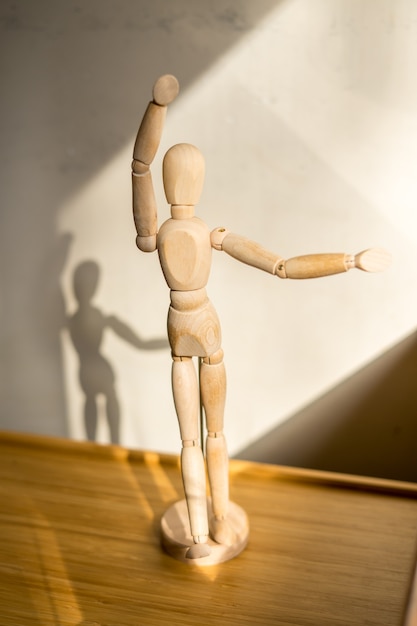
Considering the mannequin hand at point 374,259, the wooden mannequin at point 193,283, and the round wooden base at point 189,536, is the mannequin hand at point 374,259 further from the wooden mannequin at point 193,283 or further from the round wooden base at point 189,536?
the round wooden base at point 189,536

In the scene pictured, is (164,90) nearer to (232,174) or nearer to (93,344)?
(232,174)

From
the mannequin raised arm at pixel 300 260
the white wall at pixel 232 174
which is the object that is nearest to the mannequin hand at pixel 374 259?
the mannequin raised arm at pixel 300 260

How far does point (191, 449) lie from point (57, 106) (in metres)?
0.91

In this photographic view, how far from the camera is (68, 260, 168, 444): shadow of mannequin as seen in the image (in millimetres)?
1926

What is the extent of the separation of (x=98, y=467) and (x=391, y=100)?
43.9 inches

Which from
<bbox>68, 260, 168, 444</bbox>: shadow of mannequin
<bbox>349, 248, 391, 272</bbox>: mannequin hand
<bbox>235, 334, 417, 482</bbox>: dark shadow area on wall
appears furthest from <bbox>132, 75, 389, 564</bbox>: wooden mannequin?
<bbox>68, 260, 168, 444</bbox>: shadow of mannequin

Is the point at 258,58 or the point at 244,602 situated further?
the point at 258,58

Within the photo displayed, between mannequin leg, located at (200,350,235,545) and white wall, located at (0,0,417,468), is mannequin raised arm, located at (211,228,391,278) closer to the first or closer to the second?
mannequin leg, located at (200,350,235,545)

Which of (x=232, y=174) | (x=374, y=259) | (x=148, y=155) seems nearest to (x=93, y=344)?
(x=232, y=174)

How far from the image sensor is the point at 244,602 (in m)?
1.39

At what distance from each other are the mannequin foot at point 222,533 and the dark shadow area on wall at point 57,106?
711mm

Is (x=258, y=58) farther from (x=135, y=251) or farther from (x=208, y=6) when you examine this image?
(x=135, y=251)

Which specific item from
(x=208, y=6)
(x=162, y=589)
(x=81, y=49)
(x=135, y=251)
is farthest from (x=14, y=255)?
(x=162, y=589)

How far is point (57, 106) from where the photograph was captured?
1803mm
